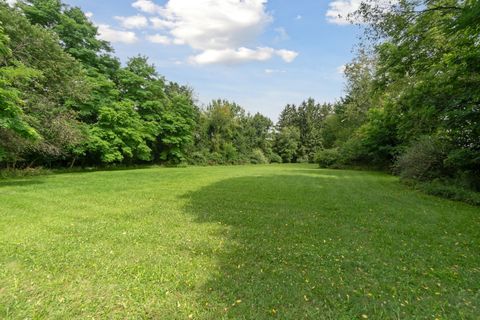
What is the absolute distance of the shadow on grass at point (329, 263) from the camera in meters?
3.02

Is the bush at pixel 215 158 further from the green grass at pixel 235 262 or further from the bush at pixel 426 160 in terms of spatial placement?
the green grass at pixel 235 262

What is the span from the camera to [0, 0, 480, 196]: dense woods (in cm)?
910

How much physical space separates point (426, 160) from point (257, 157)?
32475mm

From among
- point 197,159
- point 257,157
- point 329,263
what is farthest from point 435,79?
point 257,157

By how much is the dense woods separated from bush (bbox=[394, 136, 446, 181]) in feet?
0.16

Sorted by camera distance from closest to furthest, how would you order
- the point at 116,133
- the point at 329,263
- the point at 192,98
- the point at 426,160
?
the point at 329,263 < the point at 426,160 < the point at 116,133 < the point at 192,98

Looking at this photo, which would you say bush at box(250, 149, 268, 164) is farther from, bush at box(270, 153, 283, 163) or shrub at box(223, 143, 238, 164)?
shrub at box(223, 143, 238, 164)

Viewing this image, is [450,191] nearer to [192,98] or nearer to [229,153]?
[229,153]

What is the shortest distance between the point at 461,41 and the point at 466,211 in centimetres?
521

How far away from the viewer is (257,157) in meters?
44.7

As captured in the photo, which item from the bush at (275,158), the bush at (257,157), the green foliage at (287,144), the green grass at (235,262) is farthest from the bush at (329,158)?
the green foliage at (287,144)

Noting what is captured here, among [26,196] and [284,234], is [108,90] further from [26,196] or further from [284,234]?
[284,234]

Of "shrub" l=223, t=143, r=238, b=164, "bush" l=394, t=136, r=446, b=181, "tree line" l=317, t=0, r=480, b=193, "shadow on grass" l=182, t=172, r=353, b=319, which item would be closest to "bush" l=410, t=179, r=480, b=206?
"tree line" l=317, t=0, r=480, b=193

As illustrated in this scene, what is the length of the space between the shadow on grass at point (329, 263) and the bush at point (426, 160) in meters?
6.15
